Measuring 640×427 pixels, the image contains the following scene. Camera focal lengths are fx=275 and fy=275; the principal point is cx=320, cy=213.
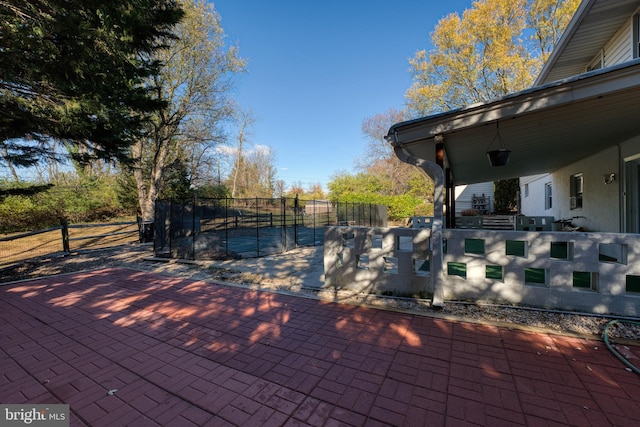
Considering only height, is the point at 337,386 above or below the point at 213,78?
below

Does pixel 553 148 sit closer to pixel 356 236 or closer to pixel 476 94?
pixel 356 236

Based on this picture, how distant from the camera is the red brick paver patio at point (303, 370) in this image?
1946 mm

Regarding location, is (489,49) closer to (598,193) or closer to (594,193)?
(594,193)

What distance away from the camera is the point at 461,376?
232 centimetres

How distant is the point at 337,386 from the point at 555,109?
4.46 m

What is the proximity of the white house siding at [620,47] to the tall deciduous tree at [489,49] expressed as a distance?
33.7 ft

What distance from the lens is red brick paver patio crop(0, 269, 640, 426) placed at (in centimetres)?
195

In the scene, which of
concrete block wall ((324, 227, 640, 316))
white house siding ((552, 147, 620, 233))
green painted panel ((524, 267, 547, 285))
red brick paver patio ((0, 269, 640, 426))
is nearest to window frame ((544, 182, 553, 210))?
white house siding ((552, 147, 620, 233))

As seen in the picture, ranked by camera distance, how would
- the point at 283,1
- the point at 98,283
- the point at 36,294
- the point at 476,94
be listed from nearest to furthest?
the point at 36,294, the point at 98,283, the point at 283,1, the point at 476,94

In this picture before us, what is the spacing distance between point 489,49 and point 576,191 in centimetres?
1151

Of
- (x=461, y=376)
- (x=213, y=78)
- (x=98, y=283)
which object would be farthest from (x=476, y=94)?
(x=98, y=283)

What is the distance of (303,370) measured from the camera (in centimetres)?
248

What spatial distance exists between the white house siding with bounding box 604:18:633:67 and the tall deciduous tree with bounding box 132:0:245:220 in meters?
14.4

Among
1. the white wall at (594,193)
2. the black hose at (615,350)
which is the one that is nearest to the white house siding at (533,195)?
the white wall at (594,193)
